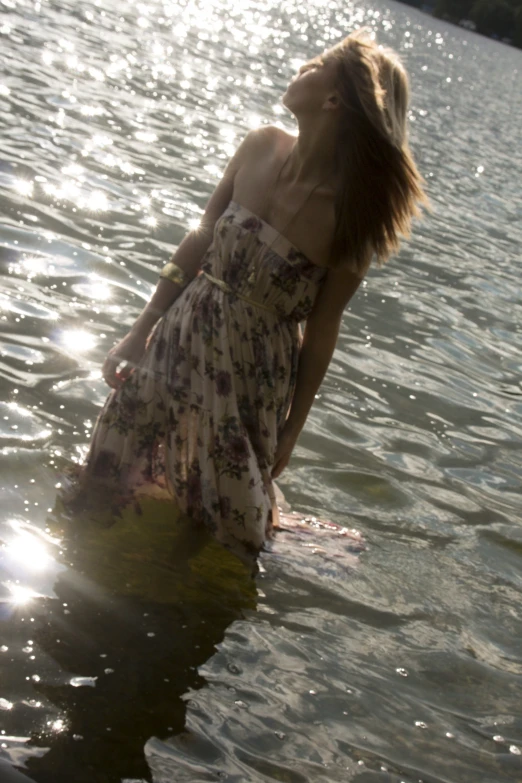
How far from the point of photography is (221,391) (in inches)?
184

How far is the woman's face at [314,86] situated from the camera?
430 centimetres

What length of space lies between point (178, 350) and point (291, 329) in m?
0.46

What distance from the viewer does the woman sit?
4.32m

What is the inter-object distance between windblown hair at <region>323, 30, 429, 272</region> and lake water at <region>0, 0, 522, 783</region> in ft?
4.80

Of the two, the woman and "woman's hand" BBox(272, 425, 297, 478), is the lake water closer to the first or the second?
the woman

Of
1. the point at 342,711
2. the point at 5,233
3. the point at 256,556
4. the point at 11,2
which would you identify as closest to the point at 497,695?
the point at 342,711

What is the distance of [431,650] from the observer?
5055 millimetres

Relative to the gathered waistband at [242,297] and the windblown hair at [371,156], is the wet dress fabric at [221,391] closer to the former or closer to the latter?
the gathered waistband at [242,297]

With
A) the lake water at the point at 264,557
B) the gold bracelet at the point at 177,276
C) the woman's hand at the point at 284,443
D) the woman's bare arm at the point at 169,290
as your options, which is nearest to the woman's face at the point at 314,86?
the woman's bare arm at the point at 169,290

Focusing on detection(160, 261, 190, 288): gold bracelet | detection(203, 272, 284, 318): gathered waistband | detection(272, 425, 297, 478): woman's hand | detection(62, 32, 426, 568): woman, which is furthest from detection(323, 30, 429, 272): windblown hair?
detection(272, 425, 297, 478): woman's hand

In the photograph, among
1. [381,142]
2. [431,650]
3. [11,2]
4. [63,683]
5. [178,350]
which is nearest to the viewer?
[63,683]

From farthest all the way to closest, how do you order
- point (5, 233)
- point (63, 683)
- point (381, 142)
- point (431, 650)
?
point (5, 233) → point (431, 650) → point (381, 142) → point (63, 683)

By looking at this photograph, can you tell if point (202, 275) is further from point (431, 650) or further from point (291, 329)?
point (431, 650)

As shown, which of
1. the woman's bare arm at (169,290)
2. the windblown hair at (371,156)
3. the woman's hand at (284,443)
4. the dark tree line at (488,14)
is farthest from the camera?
the dark tree line at (488,14)
